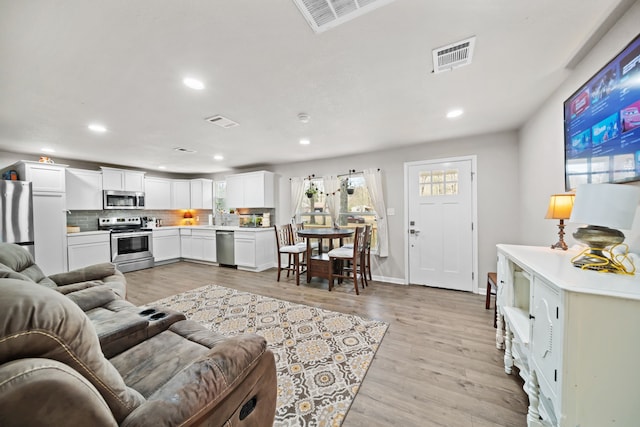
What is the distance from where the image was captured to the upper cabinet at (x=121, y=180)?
16.1 ft

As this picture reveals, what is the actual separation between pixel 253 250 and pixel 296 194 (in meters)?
1.56

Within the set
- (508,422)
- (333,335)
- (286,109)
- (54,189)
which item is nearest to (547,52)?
(286,109)

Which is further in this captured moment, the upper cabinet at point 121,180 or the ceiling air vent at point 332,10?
the upper cabinet at point 121,180

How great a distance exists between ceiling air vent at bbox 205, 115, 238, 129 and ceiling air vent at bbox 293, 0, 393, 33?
1.77 meters

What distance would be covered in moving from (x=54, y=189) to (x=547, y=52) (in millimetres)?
6748

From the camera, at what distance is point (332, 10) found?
4.22 feet

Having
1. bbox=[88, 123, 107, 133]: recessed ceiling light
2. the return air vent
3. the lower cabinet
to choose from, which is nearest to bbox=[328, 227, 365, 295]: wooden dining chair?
the return air vent

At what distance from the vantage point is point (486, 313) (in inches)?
112

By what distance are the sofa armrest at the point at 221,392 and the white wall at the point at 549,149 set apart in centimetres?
218

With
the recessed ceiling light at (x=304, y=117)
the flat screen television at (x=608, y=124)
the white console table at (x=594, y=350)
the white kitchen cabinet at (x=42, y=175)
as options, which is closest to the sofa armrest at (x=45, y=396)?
the white console table at (x=594, y=350)

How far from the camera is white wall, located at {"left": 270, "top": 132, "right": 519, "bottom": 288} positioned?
3.31 m

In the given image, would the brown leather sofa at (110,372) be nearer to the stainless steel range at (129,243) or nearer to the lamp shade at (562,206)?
the lamp shade at (562,206)

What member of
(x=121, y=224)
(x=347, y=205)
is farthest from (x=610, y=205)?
(x=121, y=224)

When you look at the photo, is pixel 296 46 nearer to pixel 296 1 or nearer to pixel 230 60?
pixel 296 1
